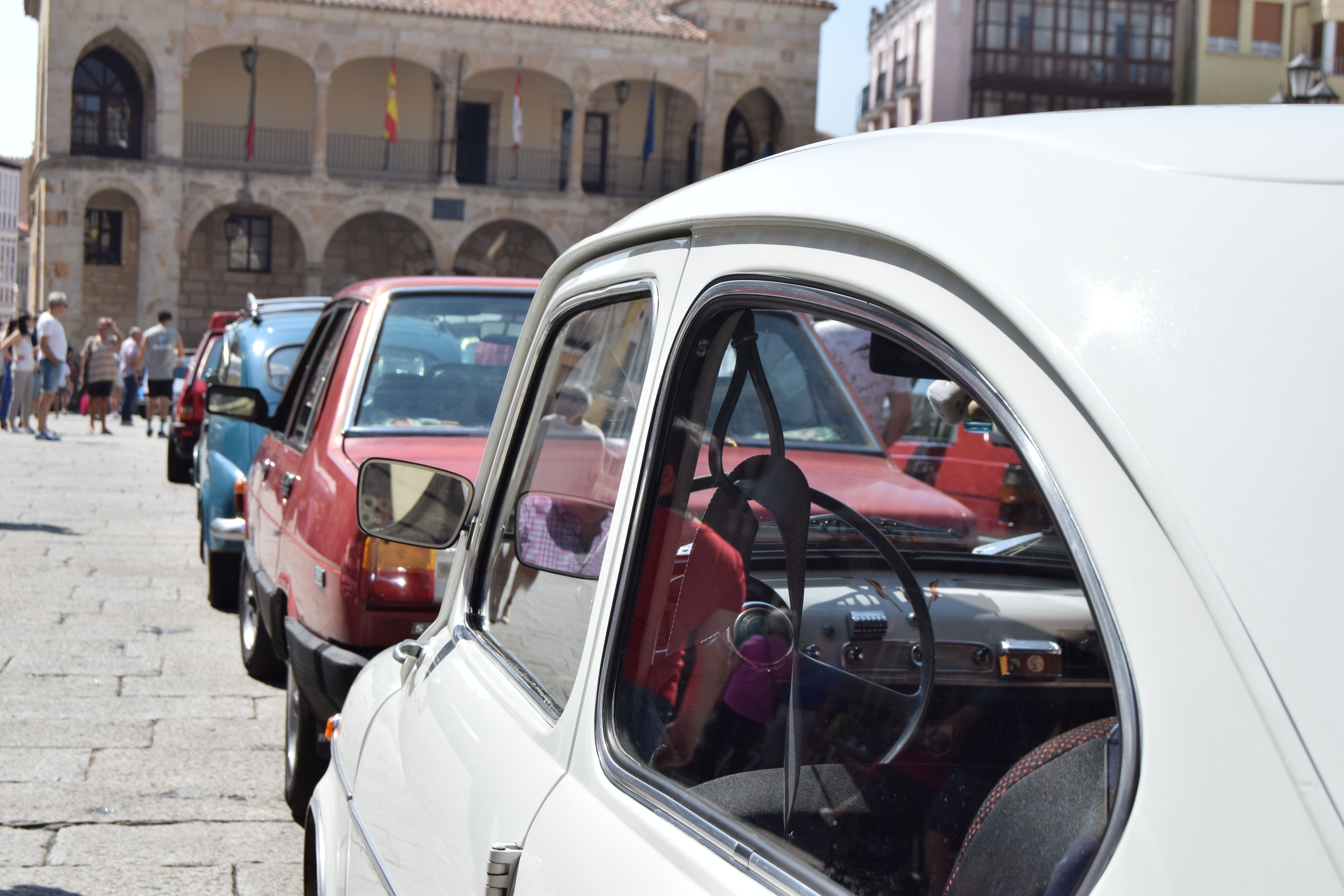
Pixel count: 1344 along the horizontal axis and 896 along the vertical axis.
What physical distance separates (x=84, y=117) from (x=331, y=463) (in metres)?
32.8

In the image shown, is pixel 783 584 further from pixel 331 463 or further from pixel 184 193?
pixel 184 193

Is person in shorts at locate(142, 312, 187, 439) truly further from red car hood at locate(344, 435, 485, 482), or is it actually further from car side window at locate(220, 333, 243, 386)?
red car hood at locate(344, 435, 485, 482)

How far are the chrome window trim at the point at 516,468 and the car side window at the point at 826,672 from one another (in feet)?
0.77

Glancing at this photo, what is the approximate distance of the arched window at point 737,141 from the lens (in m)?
37.8

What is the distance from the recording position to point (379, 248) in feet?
117

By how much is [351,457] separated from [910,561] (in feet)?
7.98

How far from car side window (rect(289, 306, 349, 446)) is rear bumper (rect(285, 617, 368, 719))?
0.87 metres

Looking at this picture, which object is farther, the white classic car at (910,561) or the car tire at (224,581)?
the car tire at (224,581)

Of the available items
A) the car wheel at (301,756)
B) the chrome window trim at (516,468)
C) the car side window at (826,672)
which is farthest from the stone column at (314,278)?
the car side window at (826,672)

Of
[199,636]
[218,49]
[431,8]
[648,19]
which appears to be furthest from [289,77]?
[199,636]

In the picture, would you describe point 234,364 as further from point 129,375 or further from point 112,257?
point 112,257

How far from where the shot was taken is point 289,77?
34406 millimetres

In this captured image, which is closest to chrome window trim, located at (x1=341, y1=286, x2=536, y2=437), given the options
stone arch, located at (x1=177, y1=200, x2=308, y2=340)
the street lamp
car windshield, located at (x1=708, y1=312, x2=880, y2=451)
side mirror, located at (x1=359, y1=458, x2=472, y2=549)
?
car windshield, located at (x1=708, y1=312, x2=880, y2=451)

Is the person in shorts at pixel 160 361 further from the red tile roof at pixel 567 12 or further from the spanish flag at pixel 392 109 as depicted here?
the red tile roof at pixel 567 12
